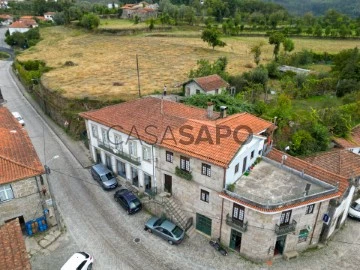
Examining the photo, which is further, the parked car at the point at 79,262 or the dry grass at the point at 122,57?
the dry grass at the point at 122,57

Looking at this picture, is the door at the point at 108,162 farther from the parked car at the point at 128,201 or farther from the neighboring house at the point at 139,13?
the neighboring house at the point at 139,13

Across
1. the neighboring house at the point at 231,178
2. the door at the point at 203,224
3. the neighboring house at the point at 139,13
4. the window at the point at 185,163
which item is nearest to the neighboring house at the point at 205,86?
the neighboring house at the point at 231,178

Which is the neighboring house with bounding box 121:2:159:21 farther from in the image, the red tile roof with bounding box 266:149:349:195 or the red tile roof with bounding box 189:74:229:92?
the red tile roof with bounding box 266:149:349:195

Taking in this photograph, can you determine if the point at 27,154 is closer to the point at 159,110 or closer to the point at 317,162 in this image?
the point at 159,110

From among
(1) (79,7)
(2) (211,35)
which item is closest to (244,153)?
(2) (211,35)

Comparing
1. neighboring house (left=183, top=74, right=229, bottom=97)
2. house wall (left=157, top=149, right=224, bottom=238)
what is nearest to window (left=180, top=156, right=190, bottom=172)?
house wall (left=157, top=149, right=224, bottom=238)
